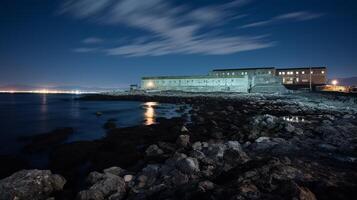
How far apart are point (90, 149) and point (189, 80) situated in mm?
82294

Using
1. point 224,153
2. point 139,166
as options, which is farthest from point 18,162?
point 224,153

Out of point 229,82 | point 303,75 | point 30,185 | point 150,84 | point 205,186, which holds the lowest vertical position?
point 30,185

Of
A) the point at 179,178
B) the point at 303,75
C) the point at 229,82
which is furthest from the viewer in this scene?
the point at 303,75

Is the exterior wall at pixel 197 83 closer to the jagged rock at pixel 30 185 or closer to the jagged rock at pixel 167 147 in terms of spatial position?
the jagged rock at pixel 167 147

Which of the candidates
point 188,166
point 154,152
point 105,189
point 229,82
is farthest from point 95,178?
point 229,82

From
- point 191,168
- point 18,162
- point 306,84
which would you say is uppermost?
point 306,84

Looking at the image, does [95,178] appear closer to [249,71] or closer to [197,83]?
[197,83]

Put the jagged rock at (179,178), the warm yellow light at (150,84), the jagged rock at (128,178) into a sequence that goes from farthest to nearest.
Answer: the warm yellow light at (150,84)
the jagged rock at (128,178)
the jagged rock at (179,178)

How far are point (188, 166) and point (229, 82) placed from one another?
267 feet

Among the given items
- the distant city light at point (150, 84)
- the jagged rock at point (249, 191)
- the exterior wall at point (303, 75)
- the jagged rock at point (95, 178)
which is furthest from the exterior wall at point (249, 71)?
the jagged rock at point (249, 191)

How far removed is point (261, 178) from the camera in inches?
219

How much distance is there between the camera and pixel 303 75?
91.5m

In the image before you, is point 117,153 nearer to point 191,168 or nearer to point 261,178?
point 191,168

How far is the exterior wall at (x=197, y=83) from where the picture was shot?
8419cm
